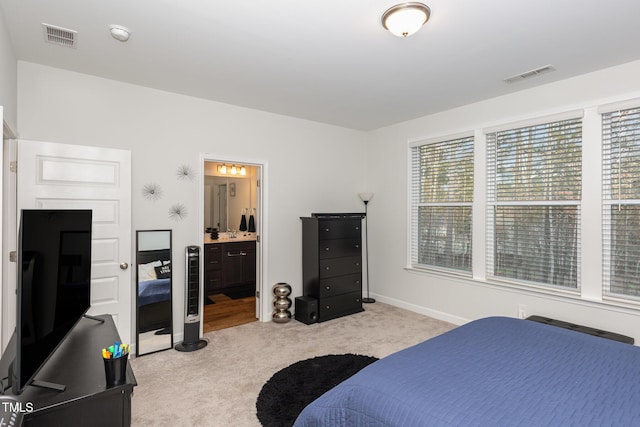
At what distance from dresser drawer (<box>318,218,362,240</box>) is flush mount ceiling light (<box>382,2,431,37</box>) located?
2.57m

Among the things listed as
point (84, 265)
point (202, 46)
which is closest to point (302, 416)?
point (84, 265)

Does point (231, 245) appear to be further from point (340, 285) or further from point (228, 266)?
point (340, 285)

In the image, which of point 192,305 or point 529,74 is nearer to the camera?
point 529,74

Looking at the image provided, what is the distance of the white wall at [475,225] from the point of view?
9.91 feet

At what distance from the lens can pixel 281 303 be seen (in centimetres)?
427

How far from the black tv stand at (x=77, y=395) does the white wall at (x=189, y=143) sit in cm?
197

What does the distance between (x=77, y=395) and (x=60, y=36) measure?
249 cm

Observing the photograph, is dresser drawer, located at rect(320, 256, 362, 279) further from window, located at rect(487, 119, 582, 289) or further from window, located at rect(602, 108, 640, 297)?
window, located at rect(602, 108, 640, 297)

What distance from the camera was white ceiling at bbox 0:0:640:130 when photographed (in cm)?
212

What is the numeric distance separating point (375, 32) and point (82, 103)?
2.71 metres

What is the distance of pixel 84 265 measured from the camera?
200cm

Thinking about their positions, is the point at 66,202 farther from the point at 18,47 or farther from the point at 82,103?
the point at 18,47

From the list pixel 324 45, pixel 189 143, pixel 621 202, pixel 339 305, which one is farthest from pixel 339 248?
pixel 621 202

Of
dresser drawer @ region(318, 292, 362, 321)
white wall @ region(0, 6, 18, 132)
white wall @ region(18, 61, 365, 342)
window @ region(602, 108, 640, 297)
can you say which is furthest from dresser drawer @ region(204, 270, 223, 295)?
window @ region(602, 108, 640, 297)
